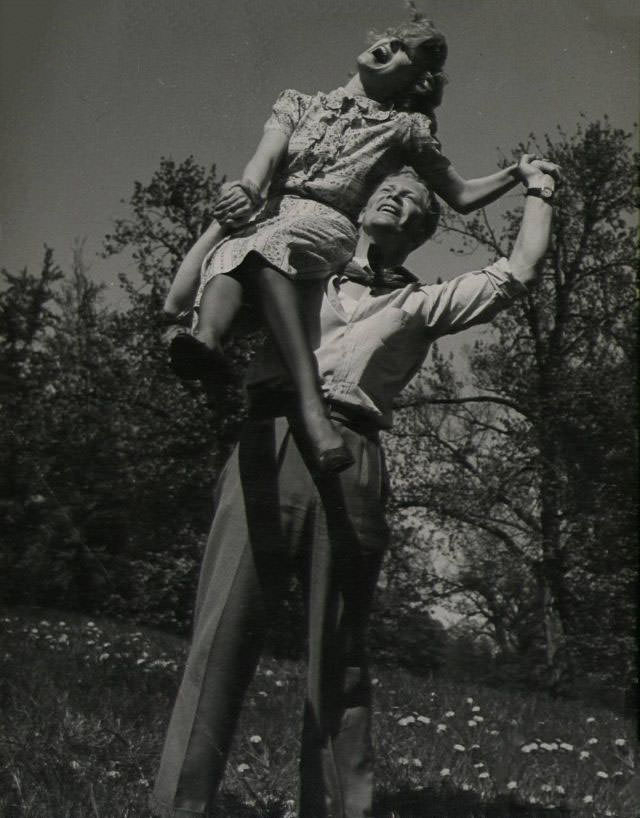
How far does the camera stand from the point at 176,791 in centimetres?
181

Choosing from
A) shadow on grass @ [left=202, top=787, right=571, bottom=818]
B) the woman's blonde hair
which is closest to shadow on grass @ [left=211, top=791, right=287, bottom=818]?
shadow on grass @ [left=202, top=787, right=571, bottom=818]

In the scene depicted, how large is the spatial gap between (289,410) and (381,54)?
2.78 ft

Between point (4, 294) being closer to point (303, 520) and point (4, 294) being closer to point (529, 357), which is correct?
point (303, 520)

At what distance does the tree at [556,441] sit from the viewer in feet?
25.0

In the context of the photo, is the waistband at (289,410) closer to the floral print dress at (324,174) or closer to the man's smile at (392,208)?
the floral print dress at (324,174)

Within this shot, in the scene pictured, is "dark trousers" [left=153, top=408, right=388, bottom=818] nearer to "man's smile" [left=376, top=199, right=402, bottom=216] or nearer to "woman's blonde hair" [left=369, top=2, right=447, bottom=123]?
"man's smile" [left=376, top=199, right=402, bottom=216]

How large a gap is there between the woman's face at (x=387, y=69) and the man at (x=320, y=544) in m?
0.45

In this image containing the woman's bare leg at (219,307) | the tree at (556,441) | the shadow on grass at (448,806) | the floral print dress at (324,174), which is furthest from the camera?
the tree at (556,441)

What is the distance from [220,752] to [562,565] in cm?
627

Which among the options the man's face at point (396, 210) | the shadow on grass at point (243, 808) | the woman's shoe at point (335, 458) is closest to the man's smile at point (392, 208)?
the man's face at point (396, 210)

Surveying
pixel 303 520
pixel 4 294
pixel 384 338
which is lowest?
pixel 303 520

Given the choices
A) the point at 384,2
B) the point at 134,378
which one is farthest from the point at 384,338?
the point at 134,378

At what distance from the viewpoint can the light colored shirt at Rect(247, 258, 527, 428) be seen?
6.38 feet

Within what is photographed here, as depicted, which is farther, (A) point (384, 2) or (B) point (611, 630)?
(B) point (611, 630)
